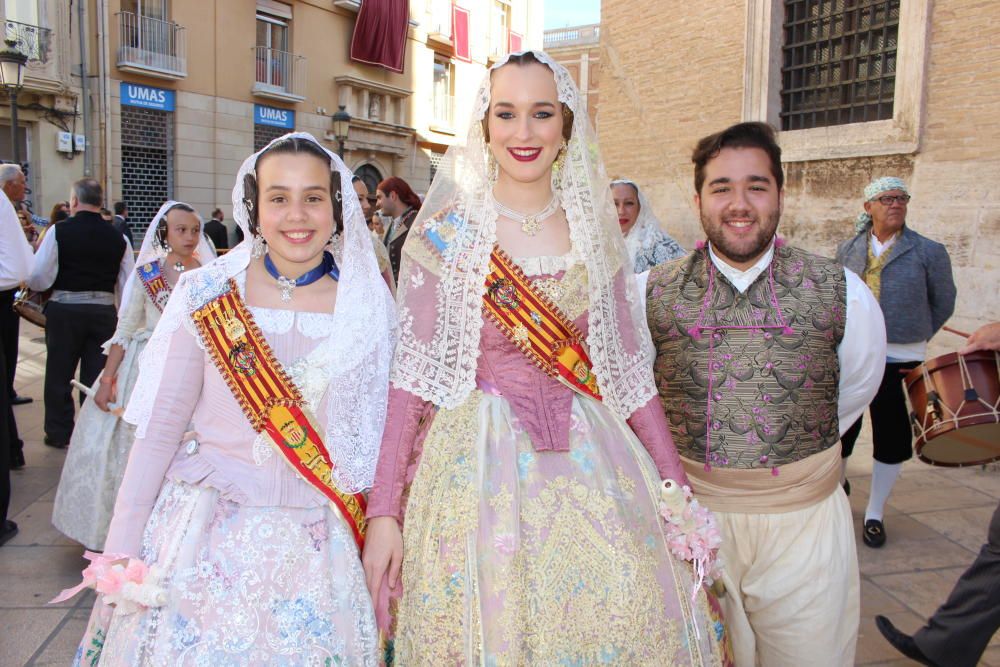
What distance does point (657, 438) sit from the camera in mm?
2164

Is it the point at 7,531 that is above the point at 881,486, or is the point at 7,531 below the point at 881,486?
below

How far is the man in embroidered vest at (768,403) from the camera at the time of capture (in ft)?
7.34

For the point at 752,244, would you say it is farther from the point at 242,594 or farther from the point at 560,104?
the point at 242,594

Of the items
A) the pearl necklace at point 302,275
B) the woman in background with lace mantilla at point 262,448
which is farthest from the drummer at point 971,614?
the pearl necklace at point 302,275

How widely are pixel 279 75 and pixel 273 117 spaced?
4.05 feet

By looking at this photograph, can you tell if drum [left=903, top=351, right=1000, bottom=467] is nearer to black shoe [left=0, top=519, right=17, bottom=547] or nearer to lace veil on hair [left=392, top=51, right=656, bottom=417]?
lace veil on hair [left=392, top=51, right=656, bottom=417]

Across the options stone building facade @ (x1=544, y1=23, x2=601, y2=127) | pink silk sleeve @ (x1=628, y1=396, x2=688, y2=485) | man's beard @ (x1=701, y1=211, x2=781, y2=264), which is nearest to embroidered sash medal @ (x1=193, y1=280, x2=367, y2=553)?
pink silk sleeve @ (x1=628, y1=396, x2=688, y2=485)

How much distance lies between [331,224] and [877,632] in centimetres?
279

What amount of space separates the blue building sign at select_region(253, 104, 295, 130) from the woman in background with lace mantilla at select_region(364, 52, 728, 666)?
18139 mm

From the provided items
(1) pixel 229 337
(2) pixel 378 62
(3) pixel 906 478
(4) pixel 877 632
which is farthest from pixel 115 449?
(2) pixel 378 62

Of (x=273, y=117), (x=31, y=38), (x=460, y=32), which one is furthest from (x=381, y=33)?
(x=31, y=38)

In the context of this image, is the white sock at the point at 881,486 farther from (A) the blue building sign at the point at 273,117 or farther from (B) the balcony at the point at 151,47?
(A) the blue building sign at the point at 273,117

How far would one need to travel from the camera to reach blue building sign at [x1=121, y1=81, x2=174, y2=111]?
16.1m

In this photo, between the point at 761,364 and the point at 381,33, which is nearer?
the point at 761,364
